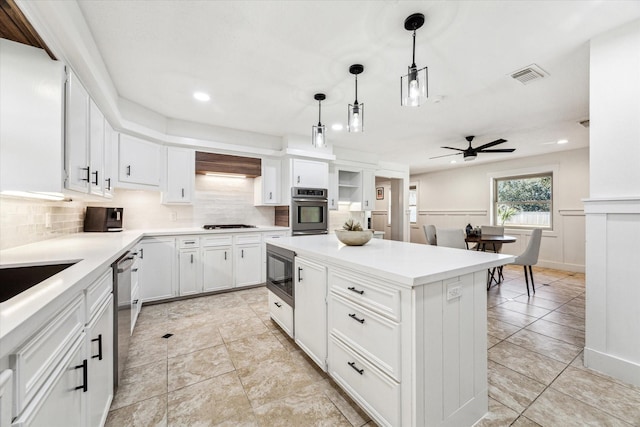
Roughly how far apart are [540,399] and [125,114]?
4625mm

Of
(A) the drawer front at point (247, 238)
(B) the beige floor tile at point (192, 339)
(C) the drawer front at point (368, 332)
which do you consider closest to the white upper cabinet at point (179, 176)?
(A) the drawer front at point (247, 238)

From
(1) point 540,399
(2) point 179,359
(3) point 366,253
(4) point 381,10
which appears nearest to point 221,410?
(2) point 179,359

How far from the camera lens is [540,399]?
1715 mm

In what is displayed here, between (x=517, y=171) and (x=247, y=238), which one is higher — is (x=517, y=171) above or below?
above

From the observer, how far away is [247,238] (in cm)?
410

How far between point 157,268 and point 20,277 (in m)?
2.16

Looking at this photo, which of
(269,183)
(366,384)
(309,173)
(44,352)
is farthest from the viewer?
(309,173)

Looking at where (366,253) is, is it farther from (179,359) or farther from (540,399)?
(179,359)

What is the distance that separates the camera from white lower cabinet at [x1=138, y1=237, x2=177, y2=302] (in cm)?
333

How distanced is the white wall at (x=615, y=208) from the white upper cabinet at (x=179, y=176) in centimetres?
437

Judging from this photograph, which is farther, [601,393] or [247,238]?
[247,238]

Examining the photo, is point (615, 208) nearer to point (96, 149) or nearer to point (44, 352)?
point (44, 352)

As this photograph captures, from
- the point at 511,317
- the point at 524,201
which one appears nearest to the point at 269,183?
the point at 511,317

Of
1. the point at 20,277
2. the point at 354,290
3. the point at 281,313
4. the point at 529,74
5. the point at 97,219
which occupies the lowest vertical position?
the point at 281,313
